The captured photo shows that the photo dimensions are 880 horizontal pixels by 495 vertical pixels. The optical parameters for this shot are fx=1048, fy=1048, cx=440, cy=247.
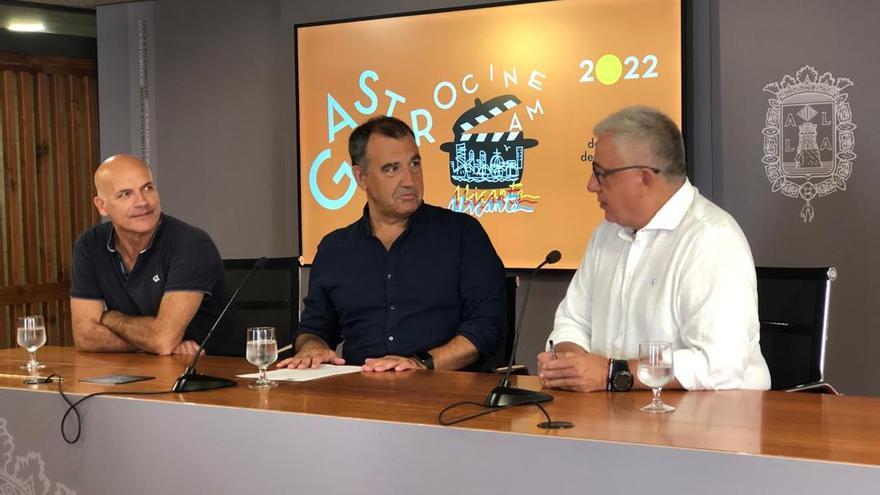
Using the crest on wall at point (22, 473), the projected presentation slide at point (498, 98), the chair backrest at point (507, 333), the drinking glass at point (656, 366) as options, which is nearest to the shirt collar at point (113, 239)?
the crest on wall at point (22, 473)

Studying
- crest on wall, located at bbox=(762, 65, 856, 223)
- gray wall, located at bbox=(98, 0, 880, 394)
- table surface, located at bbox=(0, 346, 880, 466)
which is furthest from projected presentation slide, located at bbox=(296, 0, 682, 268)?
table surface, located at bbox=(0, 346, 880, 466)

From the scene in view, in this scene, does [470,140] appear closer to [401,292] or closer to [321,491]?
[401,292]

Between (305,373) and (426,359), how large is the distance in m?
0.39

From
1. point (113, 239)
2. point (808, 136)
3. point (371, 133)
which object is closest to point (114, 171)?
point (113, 239)

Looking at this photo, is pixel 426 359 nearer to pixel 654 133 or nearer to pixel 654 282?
pixel 654 282

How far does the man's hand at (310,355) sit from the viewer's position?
279cm

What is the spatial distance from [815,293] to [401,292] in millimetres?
1175

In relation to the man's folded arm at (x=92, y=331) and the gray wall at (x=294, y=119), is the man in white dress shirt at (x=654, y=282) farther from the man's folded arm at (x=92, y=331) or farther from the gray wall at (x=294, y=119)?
the gray wall at (x=294, y=119)

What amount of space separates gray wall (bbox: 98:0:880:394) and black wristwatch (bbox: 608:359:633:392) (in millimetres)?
2180

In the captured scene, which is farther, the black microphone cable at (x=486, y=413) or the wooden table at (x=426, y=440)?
the black microphone cable at (x=486, y=413)

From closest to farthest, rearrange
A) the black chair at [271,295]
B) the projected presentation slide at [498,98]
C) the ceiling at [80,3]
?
the black chair at [271,295]
the projected presentation slide at [498,98]
the ceiling at [80,3]

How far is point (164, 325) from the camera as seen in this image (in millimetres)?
3201

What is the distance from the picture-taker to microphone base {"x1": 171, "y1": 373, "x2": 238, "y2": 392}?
2418mm

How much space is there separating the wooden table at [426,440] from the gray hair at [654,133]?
618 mm
